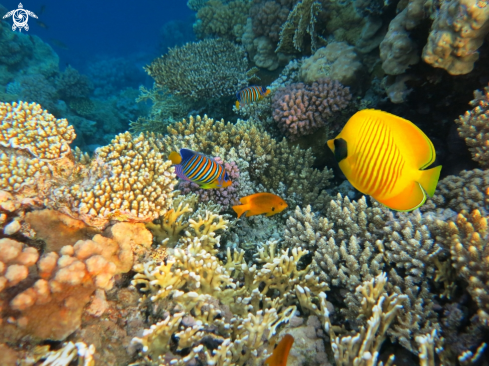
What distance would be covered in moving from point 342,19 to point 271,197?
5.76 metres

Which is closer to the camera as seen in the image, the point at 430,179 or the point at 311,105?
the point at 430,179

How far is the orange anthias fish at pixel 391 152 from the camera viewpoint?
1.57 m

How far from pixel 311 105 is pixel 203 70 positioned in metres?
4.07

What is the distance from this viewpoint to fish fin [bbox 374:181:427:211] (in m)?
1.58

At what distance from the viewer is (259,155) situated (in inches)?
179

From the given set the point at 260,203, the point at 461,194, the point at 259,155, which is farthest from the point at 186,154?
the point at 461,194

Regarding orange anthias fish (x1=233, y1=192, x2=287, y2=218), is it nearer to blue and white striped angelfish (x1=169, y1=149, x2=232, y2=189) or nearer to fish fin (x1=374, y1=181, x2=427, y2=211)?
blue and white striped angelfish (x1=169, y1=149, x2=232, y2=189)

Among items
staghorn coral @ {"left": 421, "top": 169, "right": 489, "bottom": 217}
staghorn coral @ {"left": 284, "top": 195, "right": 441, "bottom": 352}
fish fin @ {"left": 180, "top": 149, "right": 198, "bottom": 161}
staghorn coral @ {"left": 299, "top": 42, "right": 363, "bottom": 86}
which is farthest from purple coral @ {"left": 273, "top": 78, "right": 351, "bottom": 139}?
fish fin @ {"left": 180, "top": 149, "right": 198, "bottom": 161}

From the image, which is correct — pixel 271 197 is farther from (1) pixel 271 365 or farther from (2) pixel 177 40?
(2) pixel 177 40

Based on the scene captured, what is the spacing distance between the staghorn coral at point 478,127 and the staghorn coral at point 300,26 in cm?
407

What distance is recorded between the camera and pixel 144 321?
229 centimetres

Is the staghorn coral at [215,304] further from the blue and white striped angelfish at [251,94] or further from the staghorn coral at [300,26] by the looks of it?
the staghorn coral at [300,26]

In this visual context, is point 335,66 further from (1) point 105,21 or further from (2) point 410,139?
(1) point 105,21

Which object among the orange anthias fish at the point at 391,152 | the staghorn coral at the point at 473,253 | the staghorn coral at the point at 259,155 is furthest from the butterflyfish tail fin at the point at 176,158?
the staghorn coral at the point at 473,253
